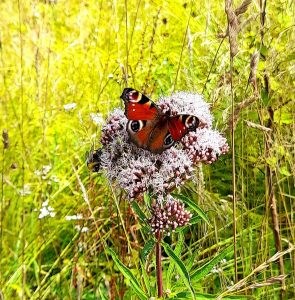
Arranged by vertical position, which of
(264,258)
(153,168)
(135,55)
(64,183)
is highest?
(135,55)

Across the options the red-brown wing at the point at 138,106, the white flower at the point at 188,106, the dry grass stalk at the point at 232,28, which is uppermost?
the dry grass stalk at the point at 232,28

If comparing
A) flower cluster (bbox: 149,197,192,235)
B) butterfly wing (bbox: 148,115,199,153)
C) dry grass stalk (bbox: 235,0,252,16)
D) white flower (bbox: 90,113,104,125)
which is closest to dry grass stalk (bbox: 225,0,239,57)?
dry grass stalk (bbox: 235,0,252,16)

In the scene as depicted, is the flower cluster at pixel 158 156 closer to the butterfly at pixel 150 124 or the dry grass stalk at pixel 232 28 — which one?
the butterfly at pixel 150 124

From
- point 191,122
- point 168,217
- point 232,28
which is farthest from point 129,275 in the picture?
A: point 232,28

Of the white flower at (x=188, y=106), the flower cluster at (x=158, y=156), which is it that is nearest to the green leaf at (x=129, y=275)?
the flower cluster at (x=158, y=156)

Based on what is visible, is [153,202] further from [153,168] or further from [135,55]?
[135,55]

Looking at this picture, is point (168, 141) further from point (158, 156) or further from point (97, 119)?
point (97, 119)

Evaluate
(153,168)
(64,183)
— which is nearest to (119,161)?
(153,168)
